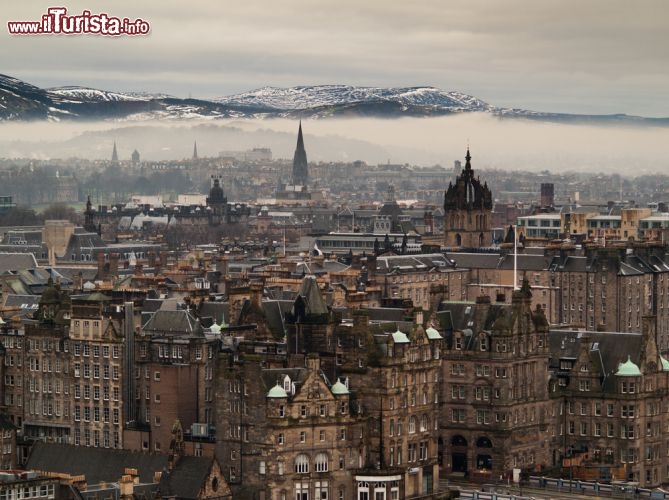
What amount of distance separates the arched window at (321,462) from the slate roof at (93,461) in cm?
858

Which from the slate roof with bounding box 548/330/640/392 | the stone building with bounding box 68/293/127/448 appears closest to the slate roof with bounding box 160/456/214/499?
the stone building with bounding box 68/293/127/448

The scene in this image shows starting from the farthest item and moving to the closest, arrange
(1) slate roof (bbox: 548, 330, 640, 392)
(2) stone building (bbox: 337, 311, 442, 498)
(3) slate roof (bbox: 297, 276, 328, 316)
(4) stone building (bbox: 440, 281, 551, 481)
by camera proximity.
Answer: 1. (1) slate roof (bbox: 548, 330, 640, 392)
2. (4) stone building (bbox: 440, 281, 551, 481)
3. (3) slate roof (bbox: 297, 276, 328, 316)
4. (2) stone building (bbox: 337, 311, 442, 498)

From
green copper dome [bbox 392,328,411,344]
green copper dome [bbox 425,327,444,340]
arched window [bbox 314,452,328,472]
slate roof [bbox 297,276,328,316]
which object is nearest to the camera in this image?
arched window [bbox 314,452,328,472]

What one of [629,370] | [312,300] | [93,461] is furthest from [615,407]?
[93,461]

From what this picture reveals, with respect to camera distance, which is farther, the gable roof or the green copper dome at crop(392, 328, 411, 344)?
the green copper dome at crop(392, 328, 411, 344)

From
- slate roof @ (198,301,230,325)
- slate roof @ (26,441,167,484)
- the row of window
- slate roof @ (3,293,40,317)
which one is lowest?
slate roof @ (26,441,167,484)

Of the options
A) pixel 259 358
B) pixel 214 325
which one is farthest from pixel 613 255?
pixel 259 358

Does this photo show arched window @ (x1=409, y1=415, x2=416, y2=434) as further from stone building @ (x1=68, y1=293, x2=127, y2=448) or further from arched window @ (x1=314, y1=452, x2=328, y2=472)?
stone building @ (x1=68, y1=293, x2=127, y2=448)

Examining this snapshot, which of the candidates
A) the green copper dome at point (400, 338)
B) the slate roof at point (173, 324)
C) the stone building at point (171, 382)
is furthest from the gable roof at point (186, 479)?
the slate roof at point (173, 324)

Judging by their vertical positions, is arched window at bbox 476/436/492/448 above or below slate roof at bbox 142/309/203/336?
below

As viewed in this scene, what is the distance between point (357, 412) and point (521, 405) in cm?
1650

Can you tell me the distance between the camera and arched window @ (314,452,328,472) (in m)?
128

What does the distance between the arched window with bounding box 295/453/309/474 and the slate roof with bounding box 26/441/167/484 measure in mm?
7525

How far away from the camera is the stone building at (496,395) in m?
142
